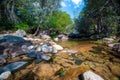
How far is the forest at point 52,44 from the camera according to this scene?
17.7 feet

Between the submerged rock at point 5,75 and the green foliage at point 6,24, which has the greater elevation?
the green foliage at point 6,24

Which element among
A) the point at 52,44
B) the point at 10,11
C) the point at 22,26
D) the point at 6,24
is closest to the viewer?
the point at 52,44

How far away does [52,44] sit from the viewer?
35.6 feet

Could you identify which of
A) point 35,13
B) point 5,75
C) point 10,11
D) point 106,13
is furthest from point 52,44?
point 106,13

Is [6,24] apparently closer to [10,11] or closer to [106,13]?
[10,11]

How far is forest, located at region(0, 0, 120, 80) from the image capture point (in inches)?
213

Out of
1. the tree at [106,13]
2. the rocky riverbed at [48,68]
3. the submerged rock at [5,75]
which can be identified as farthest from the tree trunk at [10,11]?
the submerged rock at [5,75]

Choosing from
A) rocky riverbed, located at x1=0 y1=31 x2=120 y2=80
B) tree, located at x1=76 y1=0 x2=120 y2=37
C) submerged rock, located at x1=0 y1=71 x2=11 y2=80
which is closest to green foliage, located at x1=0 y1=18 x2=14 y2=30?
tree, located at x1=76 y1=0 x2=120 y2=37

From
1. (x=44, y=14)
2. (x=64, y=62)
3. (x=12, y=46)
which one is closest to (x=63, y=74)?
(x=64, y=62)

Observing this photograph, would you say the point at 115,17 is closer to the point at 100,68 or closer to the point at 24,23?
the point at 24,23

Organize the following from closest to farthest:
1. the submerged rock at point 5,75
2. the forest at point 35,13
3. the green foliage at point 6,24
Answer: the submerged rock at point 5,75
the green foliage at point 6,24
the forest at point 35,13

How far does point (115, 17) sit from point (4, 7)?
13.5m

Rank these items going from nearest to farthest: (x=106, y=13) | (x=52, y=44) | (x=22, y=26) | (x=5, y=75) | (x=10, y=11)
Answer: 1. (x=5, y=75)
2. (x=52, y=44)
3. (x=22, y=26)
4. (x=10, y=11)
5. (x=106, y=13)

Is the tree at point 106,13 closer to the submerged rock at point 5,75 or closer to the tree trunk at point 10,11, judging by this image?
the tree trunk at point 10,11
